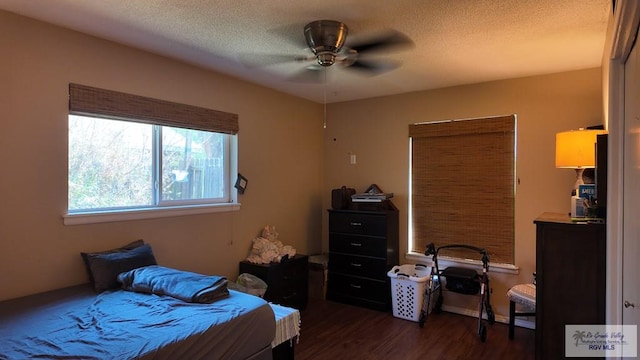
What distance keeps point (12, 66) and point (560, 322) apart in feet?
11.9

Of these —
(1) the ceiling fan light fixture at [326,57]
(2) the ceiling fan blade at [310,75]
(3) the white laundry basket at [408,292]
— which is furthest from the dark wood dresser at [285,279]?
(1) the ceiling fan light fixture at [326,57]

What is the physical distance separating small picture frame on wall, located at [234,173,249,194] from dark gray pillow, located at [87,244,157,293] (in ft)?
3.92

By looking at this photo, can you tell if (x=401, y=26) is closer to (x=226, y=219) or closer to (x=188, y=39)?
(x=188, y=39)

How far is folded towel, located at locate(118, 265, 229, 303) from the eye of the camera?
2303 mm

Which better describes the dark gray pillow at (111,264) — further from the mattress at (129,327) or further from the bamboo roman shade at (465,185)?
the bamboo roman shade at (465,185)

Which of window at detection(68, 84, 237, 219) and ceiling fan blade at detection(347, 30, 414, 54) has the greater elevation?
ceiling fan blade at detection(347, 30, 414, 54)

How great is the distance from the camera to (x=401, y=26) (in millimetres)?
2387

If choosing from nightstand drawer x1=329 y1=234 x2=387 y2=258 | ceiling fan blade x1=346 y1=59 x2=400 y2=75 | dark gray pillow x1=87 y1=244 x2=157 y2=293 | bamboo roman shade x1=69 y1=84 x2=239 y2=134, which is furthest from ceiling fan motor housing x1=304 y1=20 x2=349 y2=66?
nightstand drawer x1=329 y1=234 x2=387 y2=258

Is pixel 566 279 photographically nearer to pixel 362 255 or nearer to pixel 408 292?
pixel 408 292

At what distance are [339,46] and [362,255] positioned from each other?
244 cm

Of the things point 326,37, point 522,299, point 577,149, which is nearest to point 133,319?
point 326,37

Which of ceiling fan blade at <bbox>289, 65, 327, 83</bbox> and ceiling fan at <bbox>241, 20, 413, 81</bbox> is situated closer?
ceiling fan at <bbox>241, 20, 413, 81</bbox>

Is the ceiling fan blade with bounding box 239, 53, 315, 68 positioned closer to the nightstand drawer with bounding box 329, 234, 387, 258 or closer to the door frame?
the door frame

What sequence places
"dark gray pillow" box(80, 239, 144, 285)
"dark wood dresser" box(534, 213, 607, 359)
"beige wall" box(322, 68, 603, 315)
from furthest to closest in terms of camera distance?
"beige wall" box(322, 68, 603, 315) → "dark gray pillow" box(80, 239, 144, 285) → "dark wood dresser" box(534, 213, 607, 359)
